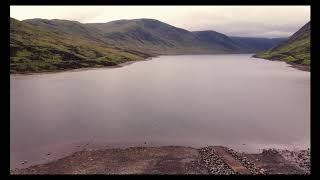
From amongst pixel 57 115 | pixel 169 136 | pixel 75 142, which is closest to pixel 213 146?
pixel 169 136

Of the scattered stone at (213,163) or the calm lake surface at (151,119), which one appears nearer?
the scattered stone at (213,163)

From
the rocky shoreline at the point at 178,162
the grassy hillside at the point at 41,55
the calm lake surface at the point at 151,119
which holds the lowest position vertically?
the rocky shoreline at the point at 178,162

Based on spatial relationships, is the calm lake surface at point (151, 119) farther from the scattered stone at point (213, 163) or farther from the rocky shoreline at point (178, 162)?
the scattered stone at point (213, 163)

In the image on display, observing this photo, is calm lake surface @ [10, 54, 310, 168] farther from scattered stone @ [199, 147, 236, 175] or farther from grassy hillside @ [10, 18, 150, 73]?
grassy hillside @ [10, 18, 150, 73]

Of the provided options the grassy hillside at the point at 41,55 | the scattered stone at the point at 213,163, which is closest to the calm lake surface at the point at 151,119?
the scattered stone at the point at 213,163

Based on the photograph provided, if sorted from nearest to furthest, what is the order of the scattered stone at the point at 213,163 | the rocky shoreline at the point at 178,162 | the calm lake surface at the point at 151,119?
the scattered stone at the point at 213,163, the rocky shoreline at the point at 178,162, the calm lake surface at the point at 151,119

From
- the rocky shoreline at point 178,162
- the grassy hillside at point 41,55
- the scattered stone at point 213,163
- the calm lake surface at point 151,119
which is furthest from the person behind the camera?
the grassy hillside at point 41,55

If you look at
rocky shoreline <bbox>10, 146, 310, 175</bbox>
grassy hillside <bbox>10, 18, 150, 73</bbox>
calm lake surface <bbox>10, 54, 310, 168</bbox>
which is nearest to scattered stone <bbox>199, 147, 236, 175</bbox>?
rocky shoreline <bbox>10, 146, 310, 175</bbox>

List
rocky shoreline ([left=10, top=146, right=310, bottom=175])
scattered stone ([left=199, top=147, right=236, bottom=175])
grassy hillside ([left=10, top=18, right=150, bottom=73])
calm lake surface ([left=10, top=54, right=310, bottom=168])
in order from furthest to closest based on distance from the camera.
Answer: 1. grassy hillside ([left=10, top=18, right=150, bottom=73])
2. calm lake surface ([left=10, top=54, right=310, bottom=168])
3. rocky shoreline ([left=10, top=146, right=310, bottom=175])
4. scattered stone ([left=199, top=147, right=236, bottom=175])

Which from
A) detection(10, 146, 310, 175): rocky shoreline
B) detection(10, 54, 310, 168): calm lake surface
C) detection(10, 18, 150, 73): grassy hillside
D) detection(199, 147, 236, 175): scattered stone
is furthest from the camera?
detection(10, 18, 150, 73): grassy hillside
